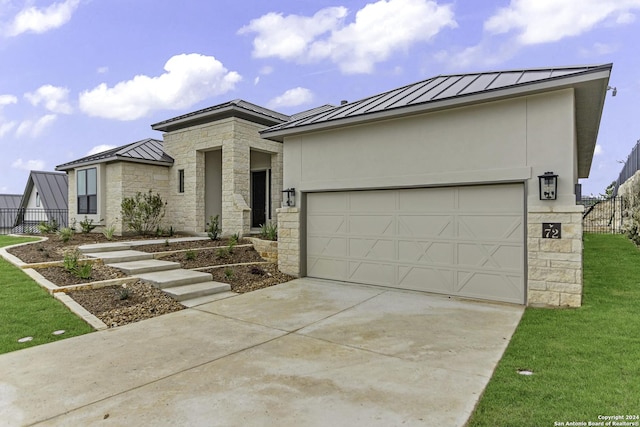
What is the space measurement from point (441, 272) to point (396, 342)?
3.05 metres

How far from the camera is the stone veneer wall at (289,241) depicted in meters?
9.37

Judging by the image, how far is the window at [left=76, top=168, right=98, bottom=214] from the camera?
15000 millimetres

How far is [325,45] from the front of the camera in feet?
53.7

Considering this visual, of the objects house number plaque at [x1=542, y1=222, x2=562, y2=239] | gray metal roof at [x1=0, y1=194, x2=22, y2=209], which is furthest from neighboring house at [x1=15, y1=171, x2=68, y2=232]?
house number plaque at [x1=542, y1=222, x2=562, y2=239]

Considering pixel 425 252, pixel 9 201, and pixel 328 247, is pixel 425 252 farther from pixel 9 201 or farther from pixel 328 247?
pixel 9 201

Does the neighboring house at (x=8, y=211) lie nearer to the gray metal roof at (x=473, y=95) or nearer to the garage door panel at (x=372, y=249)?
the gray metal roof at (x=473, y=95)

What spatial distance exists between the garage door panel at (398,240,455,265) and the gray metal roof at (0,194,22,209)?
39.0 metres

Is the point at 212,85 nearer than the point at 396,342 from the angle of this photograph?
No

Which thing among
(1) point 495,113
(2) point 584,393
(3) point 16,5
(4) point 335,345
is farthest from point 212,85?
(2) point 584,393

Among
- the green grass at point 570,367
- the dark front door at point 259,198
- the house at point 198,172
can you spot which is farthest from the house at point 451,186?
the dark front door at point 259,198

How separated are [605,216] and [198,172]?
2239cm

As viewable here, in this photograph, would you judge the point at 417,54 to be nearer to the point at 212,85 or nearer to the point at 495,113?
the point at 495,113

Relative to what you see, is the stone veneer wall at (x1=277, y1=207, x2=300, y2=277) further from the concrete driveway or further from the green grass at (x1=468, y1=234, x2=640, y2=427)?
the green grass at (x1=468, y1=234, x2=640, y2=427)

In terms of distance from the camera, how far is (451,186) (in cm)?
729
